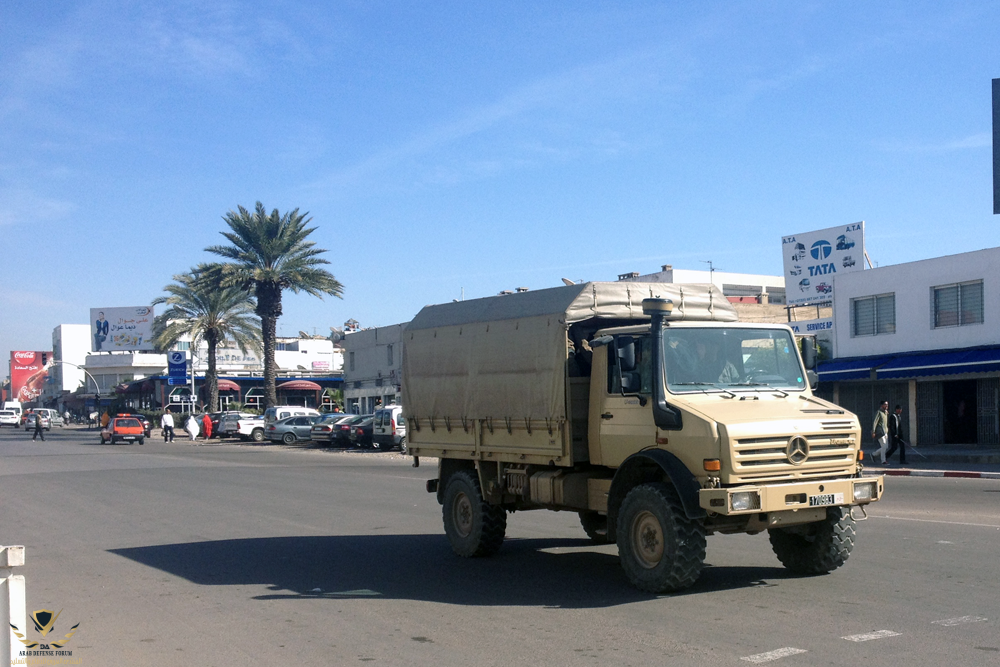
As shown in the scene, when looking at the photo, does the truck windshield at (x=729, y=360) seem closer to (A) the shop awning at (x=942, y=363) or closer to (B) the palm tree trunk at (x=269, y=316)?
(A) the shop awning at (x=942, y=363)

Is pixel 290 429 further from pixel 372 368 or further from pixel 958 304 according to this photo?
pixel 958 304

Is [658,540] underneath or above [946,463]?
above

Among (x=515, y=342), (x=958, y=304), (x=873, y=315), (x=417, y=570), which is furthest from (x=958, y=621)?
(x=873, y=315)

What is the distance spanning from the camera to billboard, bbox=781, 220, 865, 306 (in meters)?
38.2

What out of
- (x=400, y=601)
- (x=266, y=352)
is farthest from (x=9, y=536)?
(x=266, y=352)

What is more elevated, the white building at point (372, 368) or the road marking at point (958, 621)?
the white building at point (372, 368)

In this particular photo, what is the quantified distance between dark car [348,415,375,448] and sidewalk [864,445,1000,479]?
20.8 meters

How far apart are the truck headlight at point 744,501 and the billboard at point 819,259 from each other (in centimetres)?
3236

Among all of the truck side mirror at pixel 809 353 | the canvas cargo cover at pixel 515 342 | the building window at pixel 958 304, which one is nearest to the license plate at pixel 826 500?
the truck side mirror at pixel 809 353

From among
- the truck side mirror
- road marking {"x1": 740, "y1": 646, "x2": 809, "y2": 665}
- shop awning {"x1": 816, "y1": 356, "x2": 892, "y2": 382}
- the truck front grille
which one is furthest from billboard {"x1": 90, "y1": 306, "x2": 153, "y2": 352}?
road marking {"x1": 740, "y1": 646, "x2": 809, "y2": 665}

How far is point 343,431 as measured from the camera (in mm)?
42562

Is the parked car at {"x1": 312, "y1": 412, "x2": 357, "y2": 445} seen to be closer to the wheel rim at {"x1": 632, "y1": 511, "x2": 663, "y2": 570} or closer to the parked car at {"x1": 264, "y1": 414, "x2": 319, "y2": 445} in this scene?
the parked car at {"x1": 264, "y1": 414, "x2": 319, "y2": 445}

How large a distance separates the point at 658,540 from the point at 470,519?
3.21 metres

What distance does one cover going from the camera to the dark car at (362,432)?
4138cm
